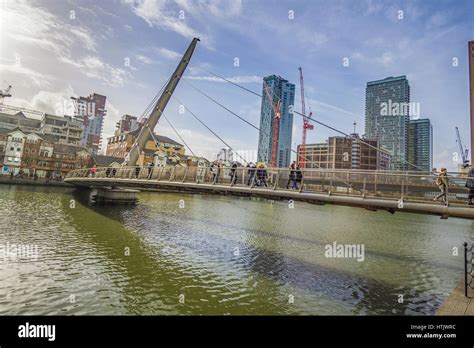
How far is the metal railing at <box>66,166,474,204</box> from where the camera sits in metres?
9.99

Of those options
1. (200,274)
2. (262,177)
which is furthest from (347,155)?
(200,274)

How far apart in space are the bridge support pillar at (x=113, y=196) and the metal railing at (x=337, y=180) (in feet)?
62.8

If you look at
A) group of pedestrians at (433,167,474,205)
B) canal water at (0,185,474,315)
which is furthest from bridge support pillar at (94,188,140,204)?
group of pedestrians at (433,167,474,205)

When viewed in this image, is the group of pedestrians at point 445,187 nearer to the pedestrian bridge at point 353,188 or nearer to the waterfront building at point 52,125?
the pedestrian bridge at point 353,188

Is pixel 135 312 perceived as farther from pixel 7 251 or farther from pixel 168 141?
pixel 168 141

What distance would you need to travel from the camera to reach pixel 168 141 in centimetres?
10275

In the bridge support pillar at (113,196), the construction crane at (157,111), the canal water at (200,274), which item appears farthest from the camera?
the bridge support pillar at (113,196)

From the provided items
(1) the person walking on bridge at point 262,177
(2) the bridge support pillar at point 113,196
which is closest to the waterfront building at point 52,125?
(2) the bridge support pillar at point 113,196

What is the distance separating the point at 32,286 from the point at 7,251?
521 centimetres

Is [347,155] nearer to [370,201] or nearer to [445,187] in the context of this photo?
[445,187]

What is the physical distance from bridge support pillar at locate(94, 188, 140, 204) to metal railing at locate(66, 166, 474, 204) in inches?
753

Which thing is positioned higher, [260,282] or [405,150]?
[405,150]

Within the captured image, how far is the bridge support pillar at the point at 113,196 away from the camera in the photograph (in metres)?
36.4
